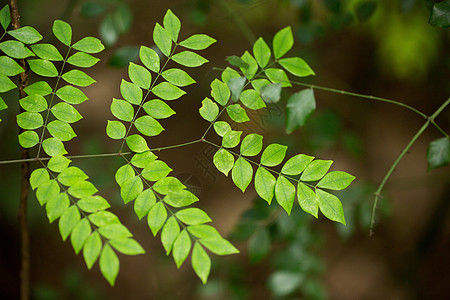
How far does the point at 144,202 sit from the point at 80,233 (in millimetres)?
136

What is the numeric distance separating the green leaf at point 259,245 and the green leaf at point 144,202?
73 cm

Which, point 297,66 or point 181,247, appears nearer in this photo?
point 181,247

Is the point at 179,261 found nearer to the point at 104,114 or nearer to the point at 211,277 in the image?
the point at 211,277

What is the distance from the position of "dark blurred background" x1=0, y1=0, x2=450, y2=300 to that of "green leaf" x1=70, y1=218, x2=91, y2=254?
36.3 inches

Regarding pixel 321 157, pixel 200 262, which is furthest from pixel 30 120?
pixel 321 157

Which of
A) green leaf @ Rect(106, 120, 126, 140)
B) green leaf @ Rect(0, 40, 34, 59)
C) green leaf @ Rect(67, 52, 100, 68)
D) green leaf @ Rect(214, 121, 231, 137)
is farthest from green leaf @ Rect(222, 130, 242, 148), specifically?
green leaf @ Rect(0, 40, 34, 59)

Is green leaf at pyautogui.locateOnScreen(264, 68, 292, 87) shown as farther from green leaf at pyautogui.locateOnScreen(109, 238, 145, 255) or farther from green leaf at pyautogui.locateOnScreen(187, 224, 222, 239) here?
green leaf at pyautogui.locateOnScreen(109, 238, 145, 255)

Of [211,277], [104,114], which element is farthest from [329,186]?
[104,114]

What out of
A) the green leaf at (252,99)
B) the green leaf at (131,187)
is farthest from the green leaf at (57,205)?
the green leaf at (252,99)

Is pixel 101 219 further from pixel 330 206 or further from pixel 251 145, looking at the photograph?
pixel 330 206

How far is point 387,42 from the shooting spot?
2359mm

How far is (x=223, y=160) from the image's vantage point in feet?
2.65

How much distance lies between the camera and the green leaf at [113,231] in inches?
29.5

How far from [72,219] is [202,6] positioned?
111 cm
